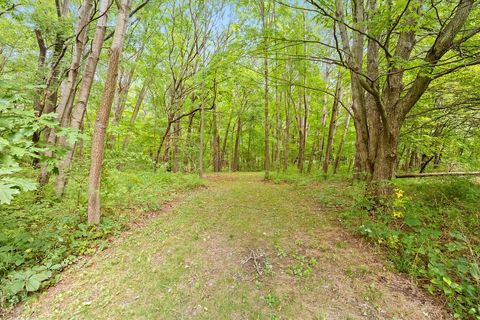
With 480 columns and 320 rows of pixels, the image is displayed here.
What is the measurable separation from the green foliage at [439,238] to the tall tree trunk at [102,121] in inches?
187

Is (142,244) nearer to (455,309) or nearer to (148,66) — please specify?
(455,309)

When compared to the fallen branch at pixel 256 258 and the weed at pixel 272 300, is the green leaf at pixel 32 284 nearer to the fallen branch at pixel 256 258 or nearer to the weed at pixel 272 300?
the fallen branch at pixel 256 258

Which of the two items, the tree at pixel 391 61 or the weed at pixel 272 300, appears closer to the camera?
the weed at pixel 272 300

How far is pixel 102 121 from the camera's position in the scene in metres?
3.67

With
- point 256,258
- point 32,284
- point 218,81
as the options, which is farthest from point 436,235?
point 218,81

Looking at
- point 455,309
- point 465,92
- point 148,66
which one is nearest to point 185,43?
point 148,66

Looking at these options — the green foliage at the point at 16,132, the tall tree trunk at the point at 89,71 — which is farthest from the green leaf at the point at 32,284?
the tall tree trunk at the point at 89,71

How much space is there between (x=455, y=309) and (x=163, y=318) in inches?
120

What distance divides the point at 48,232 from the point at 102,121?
1.96 meters

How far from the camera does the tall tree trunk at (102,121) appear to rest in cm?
366

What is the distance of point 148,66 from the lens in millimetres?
10711

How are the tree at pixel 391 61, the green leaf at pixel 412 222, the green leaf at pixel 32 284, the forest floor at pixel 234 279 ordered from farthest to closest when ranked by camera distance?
the green leaf at pixel 412 222
the tree at pixel 391 61
the green leaf at pixel 32 284
the forest floor at pixel 234 279

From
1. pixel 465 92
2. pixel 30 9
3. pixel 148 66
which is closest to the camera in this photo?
pixel 465 92

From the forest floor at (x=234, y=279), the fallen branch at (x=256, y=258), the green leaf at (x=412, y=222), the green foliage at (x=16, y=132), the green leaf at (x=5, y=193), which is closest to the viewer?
the green leaf at (x=5, y=193)
